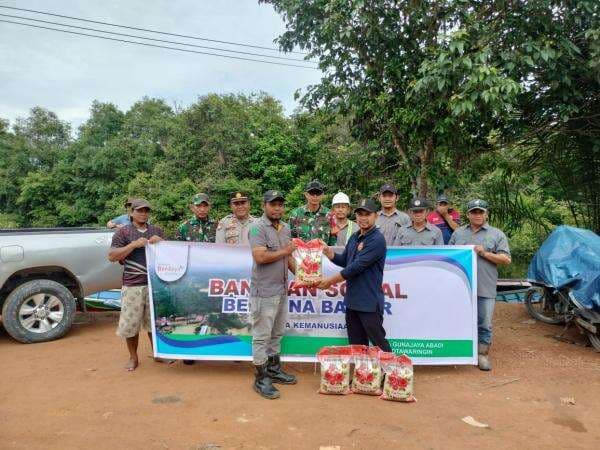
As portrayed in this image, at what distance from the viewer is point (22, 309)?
18.1 ft

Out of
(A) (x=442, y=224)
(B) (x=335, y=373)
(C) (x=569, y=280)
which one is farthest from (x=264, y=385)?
(C) (x=569, y=280)

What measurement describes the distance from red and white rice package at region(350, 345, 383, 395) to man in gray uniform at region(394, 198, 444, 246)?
4.71 feet

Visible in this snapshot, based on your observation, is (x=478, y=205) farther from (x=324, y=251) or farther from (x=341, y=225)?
(x=324, y=251)

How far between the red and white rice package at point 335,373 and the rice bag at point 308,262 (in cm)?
68

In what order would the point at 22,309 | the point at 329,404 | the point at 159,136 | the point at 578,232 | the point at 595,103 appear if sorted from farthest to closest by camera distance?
1. the point at 159,136
2. the point at 595,103
3. the point at 578,232
4. the point at 22,309
5. the point at 329,404

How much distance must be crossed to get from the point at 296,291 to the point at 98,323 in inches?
149

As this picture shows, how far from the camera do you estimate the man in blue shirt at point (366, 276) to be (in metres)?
3.82

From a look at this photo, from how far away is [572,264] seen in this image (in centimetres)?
560

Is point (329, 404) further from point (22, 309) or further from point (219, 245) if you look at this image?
point (22, 309)

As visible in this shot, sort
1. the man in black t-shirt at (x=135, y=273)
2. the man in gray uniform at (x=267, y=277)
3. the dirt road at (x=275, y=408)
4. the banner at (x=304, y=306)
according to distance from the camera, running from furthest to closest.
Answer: the banner at (x=304, y=306) → the man in black t-shirt at (x=135, y=273) → the man in gray uniform at (x=267, y=277) → the dirt road at (x=275, y=408)

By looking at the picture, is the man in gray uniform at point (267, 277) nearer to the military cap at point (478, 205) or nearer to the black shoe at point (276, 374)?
the black shoe at point (276, 374)

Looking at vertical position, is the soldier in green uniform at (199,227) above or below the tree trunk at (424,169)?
below

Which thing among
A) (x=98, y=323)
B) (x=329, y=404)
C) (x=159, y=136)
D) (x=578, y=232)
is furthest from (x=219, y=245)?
(x=159, y=136)

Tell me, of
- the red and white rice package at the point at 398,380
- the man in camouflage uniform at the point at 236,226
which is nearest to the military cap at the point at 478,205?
the red and white rice package at the point at 398,380
